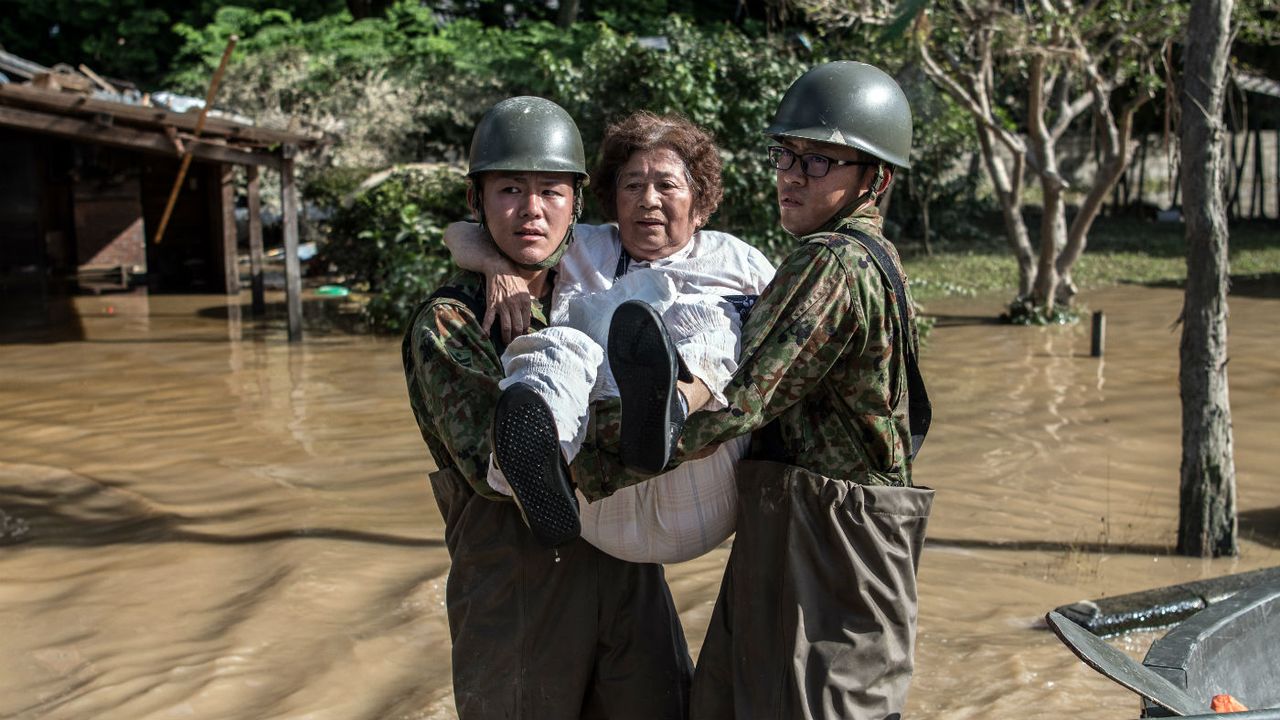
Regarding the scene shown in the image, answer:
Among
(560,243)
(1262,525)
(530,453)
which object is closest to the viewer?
(530,453)

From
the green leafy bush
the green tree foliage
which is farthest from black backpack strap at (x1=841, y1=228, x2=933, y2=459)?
the green tree foliage

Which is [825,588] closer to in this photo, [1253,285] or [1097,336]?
[1097,336]

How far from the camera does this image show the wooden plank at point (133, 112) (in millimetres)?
10625

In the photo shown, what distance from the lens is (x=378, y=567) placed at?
561cm

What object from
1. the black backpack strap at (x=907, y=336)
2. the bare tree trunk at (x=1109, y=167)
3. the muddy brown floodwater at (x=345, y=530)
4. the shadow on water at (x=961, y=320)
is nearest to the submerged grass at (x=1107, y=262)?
the shadow on water at (x=961, y=320)

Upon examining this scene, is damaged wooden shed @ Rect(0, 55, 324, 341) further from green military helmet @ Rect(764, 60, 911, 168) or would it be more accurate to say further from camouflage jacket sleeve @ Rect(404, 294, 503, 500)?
green military helmet @ Rect(764, 60, 911, 168)

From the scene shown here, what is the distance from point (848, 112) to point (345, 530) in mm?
4488

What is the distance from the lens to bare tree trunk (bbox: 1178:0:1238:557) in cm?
562

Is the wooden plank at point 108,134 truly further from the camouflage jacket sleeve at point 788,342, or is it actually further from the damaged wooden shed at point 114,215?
the camouflage jacket sleeve at point 788,342

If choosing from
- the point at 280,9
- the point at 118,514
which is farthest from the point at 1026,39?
the point at 280,9

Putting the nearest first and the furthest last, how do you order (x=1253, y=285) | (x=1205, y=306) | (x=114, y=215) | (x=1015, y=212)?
(x=1205, y=306) → (x=1015, y=212) → (x=1253, y=285) → (x=114, y=215)

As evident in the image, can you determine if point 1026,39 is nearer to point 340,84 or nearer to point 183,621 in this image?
point 183,621

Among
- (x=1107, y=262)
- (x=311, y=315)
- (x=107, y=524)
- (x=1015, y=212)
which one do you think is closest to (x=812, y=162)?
(x=107, y=524)

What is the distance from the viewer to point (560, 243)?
2.64m
